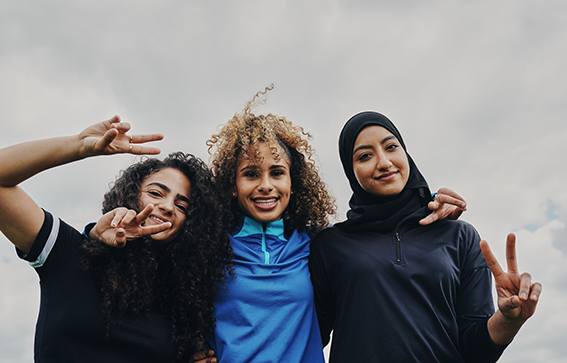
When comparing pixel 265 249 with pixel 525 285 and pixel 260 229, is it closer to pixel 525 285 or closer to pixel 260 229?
pixel 260 229

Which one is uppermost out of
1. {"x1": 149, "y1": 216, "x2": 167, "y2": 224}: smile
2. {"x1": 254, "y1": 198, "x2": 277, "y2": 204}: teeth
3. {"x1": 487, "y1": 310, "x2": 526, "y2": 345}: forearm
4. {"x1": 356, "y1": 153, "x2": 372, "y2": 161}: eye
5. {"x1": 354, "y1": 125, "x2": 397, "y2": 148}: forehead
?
{"x1": 354, "y1": 125, "x2": 397, "y2": 148}: forehead

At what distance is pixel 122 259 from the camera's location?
3842 mm

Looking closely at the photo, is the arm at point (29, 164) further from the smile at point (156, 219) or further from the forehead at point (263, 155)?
the forehead at point (263, 155)

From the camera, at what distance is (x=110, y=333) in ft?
11.6

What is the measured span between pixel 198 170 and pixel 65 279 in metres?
1.62

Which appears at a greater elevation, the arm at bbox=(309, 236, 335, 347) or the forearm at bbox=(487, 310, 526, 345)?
the arm at bbox=(309, 236, 335, 347)

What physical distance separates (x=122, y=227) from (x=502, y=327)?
2.97 meters

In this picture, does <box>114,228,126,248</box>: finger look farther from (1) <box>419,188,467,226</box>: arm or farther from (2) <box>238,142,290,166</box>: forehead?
(1) <box>419,188,467,226</box>: arm

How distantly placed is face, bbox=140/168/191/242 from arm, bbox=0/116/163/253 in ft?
2.76

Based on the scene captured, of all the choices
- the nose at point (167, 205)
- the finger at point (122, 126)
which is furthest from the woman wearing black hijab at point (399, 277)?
the finger at point (122, 126)

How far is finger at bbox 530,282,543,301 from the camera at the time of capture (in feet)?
10.3

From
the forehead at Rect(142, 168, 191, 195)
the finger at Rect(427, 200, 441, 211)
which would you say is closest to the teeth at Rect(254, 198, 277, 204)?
the forehead at Rect(142, 168, 191, 195)

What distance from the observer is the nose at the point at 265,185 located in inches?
170

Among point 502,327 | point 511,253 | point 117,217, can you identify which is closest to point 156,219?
point 117,217
